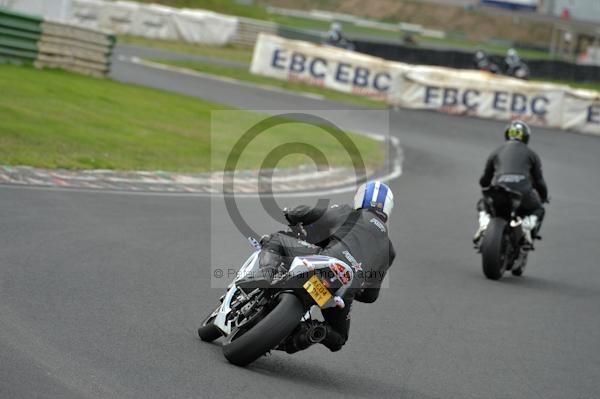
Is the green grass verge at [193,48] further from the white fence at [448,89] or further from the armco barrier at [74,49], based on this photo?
the armco barrier at [74,49]

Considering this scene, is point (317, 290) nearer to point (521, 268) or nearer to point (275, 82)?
point (521, 268)

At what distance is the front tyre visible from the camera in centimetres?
625

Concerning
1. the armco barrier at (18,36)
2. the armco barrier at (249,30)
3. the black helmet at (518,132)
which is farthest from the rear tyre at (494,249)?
the armco barrier at (249,30)

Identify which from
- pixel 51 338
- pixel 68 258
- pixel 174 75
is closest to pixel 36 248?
pixel 68 258

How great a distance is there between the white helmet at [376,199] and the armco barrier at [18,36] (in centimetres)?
1655

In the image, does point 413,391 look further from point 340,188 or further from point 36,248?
point 340,188

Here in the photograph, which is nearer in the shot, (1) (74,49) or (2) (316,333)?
(2) (316,333)

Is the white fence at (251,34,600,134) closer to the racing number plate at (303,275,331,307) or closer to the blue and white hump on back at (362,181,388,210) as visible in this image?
the blue and white hump on back at (362,181,388,210)

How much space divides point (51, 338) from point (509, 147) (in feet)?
24.4

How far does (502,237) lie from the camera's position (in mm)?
12039

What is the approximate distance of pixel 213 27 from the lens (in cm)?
4275

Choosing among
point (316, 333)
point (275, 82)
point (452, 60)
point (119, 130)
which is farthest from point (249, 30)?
point (316, 333)

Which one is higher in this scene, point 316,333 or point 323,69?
point 316,333

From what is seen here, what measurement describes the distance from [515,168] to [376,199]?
571 cm
